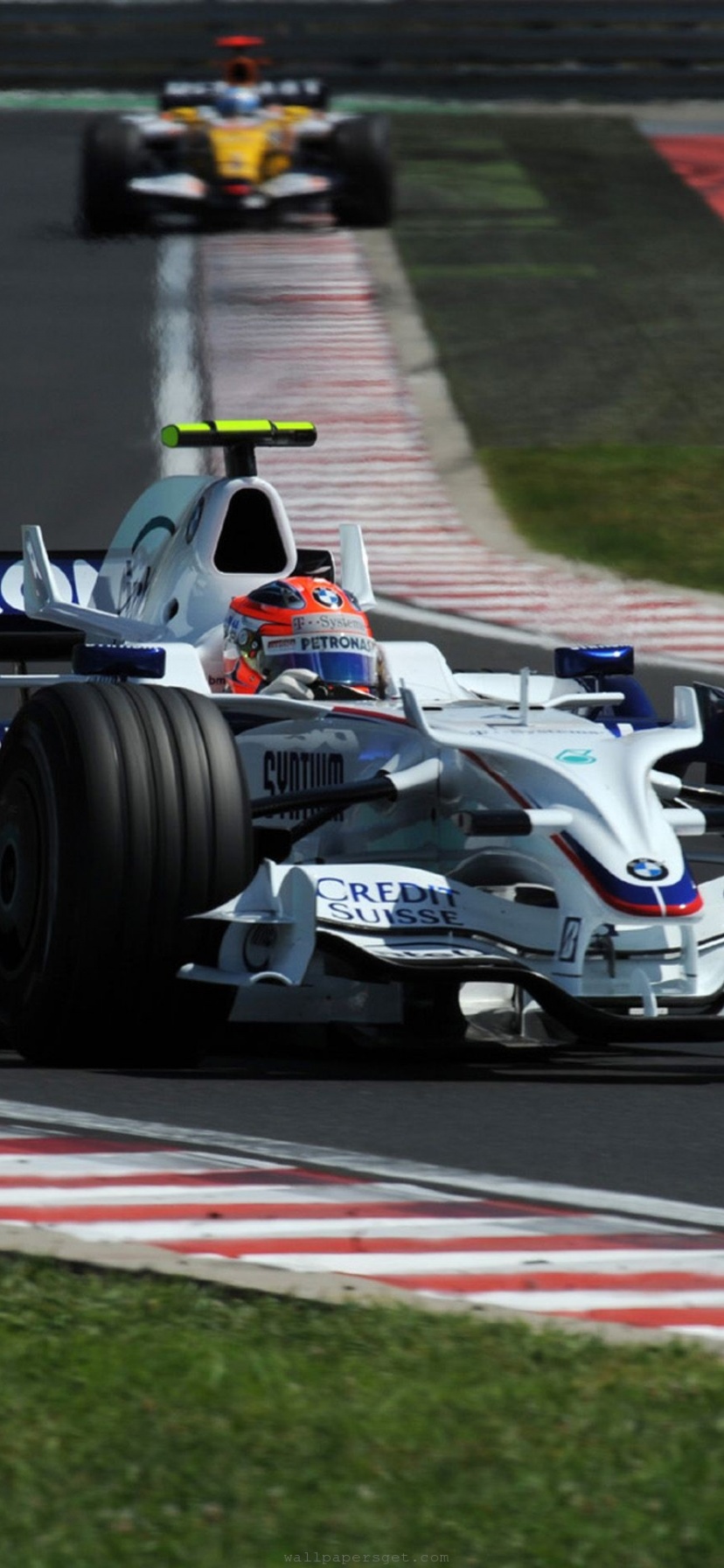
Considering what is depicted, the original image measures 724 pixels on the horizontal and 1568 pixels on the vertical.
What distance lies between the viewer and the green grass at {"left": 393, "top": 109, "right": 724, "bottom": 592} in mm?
17297

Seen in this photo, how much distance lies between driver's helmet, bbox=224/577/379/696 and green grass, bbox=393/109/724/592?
7.67 meters

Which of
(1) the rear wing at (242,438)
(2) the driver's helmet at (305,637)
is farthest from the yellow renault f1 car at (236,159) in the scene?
(2) the driver's helmet at (305,637)

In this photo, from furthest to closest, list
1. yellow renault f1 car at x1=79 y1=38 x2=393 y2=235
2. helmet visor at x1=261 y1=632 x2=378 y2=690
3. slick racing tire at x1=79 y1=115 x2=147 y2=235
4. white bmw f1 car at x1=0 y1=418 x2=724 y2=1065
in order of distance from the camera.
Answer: yellow renault f1 car at x1=79 y1=38 x2=393 y2=235 < slick racing tire at x1=79 y1=115 x2=147 y2=235 < helmet visor at x1=261 y1=632 x2=378 y2=690 < white bmw f1 car at x1=0 y1=418 x2=724 y2=1065

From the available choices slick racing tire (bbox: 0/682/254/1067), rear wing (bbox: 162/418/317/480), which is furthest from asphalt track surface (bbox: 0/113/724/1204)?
rear wing (bbox: 162/418/317/480)

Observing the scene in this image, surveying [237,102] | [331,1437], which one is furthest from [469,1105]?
[237,102]

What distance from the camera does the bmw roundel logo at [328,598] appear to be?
328 inches

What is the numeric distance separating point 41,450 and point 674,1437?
49.2 feet

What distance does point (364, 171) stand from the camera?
24.3 m

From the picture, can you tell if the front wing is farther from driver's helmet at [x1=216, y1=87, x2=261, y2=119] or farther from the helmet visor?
driver's helmet at [x1=216, y1=87, x2=261, y2=119]

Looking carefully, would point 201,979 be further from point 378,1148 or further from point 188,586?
point 188,586

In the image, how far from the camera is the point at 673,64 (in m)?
31.2

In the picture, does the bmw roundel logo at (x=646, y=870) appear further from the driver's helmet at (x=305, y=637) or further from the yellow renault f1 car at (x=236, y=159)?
the yellow renault f1 car at (x=236, y=159)

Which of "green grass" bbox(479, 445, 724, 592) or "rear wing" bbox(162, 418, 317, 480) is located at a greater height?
"rear wing" bbox(162, 418, 317, 480)

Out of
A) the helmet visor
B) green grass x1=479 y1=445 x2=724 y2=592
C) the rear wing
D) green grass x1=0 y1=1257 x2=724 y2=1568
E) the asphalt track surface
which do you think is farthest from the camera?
green grass x1=479 y1=445 x2=724 y2=592
